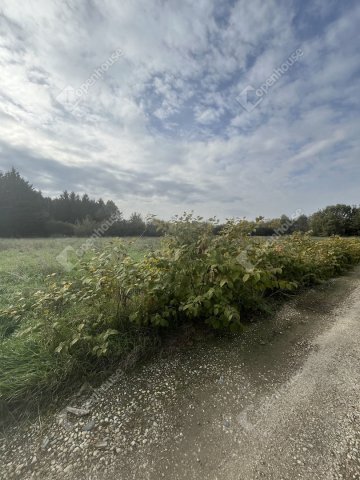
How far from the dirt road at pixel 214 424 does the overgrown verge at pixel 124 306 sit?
28 cm

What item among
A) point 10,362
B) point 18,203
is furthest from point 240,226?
point 18,203

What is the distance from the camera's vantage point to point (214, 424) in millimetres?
1592

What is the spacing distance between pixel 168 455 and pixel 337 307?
11.2ft

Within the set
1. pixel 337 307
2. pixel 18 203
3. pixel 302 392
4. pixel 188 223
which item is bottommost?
pixel 302 392

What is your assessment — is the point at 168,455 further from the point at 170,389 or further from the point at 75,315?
the point at 75,315

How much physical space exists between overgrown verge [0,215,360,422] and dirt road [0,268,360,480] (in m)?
0.28

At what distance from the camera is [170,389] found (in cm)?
192

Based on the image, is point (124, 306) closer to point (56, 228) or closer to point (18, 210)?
point (56, 228)

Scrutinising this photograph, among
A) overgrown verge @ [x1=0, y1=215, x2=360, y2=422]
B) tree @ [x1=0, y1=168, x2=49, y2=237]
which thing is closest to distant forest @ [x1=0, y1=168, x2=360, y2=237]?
tree @ [x1=0, y1=168, x2=49, y2=237]

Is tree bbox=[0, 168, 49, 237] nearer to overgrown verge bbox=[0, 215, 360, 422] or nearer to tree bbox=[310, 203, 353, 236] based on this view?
overgrown verge bbox=[0, 215, 360, 422]

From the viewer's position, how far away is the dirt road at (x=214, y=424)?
1.33 meters

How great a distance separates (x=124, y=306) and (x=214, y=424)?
1.34m

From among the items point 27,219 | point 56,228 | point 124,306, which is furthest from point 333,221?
point 27,219

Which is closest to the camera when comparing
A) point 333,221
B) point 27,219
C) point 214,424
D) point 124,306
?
point 214,424
